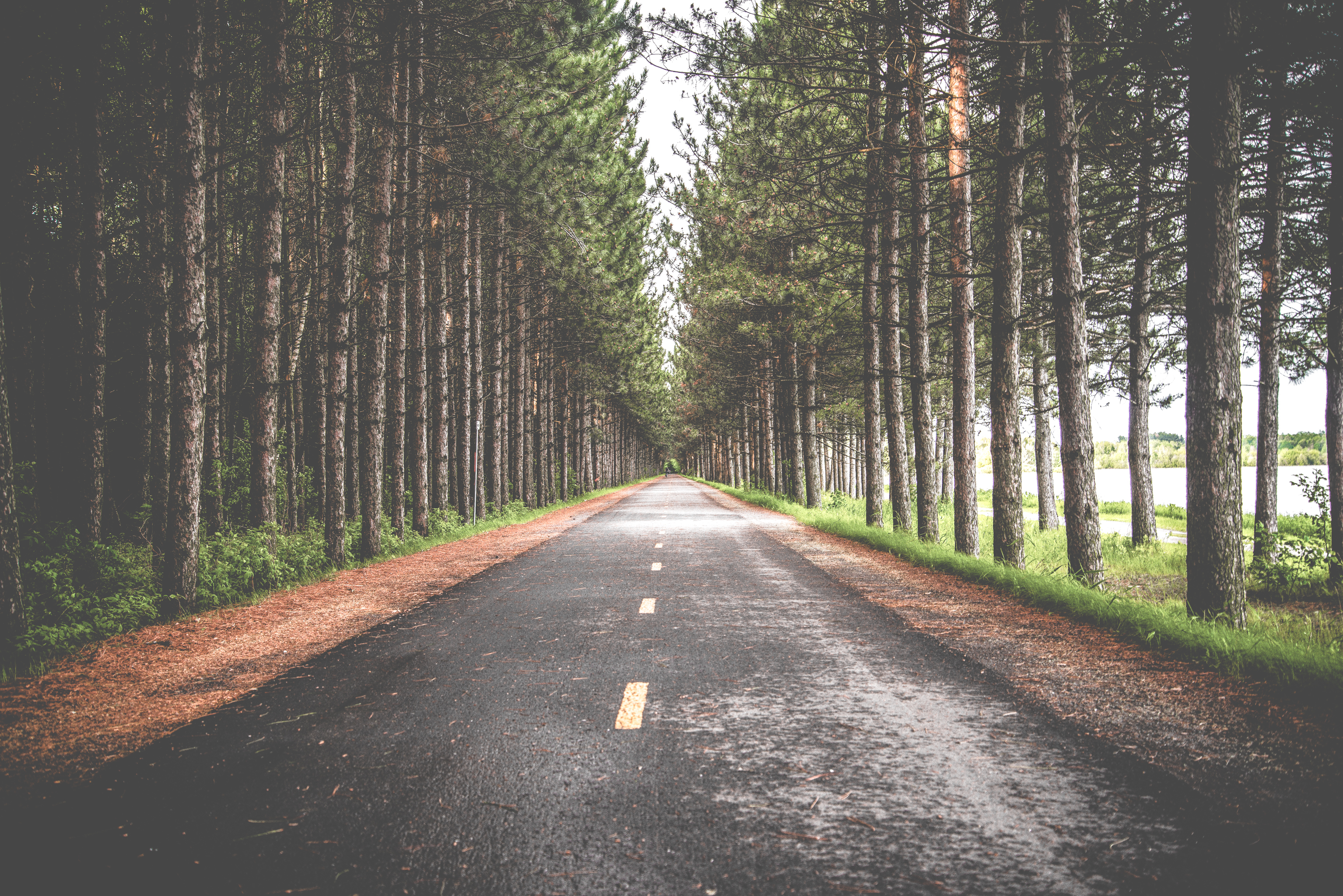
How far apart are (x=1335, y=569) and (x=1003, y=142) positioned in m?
8.43

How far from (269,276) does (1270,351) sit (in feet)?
54.2

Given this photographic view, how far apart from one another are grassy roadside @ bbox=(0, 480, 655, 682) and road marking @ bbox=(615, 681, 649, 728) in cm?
527

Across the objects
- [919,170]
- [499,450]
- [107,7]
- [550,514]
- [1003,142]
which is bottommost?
[550,514]

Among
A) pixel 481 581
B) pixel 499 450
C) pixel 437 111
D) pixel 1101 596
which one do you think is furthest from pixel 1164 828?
pixel 499 450

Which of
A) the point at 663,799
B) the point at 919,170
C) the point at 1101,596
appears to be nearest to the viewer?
the point at 663,799

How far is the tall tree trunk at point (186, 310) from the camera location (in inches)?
337

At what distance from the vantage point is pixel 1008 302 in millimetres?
10562

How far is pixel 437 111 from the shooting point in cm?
1784

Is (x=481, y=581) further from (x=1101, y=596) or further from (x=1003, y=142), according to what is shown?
(x=1003, y=142)

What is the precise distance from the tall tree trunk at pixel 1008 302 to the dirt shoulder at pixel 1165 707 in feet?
9.30

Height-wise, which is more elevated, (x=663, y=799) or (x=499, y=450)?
(x=499, y=450)

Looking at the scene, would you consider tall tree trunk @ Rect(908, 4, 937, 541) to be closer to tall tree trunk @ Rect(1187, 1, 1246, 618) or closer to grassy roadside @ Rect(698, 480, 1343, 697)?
grassy roadside @ Rect(698, 480, 1343, 697)

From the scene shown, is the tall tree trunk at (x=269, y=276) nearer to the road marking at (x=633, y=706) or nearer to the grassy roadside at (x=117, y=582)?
the grassy roadside at (x=117, y=582)

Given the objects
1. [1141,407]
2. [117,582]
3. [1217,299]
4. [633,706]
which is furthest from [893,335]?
[117,582]
